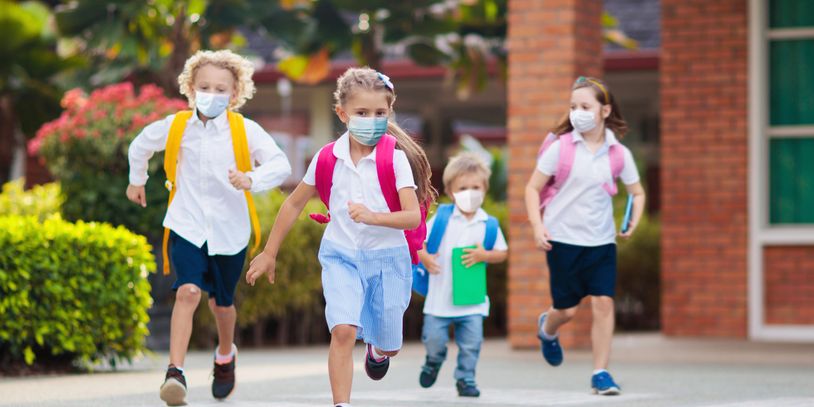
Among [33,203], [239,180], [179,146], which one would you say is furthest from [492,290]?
[239,180]

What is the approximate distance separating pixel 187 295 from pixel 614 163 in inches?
101

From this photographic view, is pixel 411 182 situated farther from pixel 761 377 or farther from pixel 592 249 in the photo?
pixel 761 377

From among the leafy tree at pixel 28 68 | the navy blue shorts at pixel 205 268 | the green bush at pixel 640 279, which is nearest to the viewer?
the navy blue shorts at pixel 205 268

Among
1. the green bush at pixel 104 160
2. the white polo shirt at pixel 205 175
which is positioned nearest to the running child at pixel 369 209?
the white polo shirt at pixel 205 175

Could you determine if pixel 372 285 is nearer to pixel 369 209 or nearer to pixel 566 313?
pixel 369 209

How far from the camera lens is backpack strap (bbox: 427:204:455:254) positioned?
8.32 m

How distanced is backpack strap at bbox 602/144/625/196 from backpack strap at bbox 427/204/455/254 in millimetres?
908

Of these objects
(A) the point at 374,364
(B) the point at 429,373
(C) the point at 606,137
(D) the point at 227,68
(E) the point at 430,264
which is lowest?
(B) the point at 429,373

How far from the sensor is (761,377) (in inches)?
368

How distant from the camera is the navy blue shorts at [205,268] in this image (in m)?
7.50

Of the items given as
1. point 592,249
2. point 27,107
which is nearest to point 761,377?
point 592,249

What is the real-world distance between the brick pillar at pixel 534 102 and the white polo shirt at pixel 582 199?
3.16 m

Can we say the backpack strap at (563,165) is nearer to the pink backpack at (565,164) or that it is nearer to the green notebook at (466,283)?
the pink backpack at (565,164)

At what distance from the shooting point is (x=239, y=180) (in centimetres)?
710
